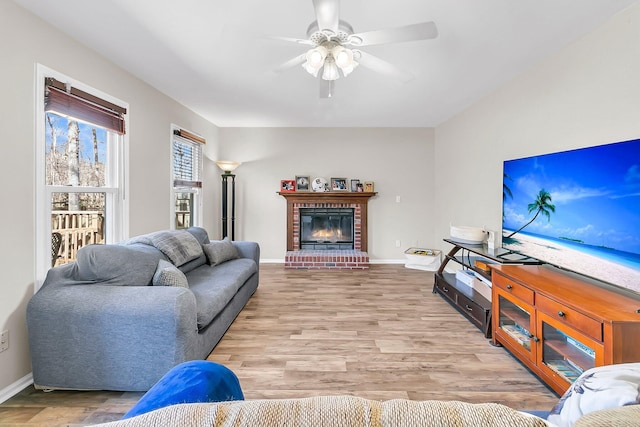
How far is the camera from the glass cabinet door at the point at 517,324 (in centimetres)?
198

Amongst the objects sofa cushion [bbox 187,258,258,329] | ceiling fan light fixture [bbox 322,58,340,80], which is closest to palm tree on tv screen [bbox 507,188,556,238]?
ceiling fan light fixture [bbox 322,58,340,80]

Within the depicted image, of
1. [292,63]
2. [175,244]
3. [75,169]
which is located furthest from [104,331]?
[292,63]

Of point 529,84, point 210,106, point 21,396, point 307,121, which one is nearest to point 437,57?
point 529,84

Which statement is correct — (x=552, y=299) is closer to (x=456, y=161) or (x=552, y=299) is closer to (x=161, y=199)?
(x=456, y=161)

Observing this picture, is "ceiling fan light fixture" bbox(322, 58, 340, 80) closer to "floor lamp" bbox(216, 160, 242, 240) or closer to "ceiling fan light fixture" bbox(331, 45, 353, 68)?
"ceiling fan light fixture" bbox(331, 45, 353, 68)

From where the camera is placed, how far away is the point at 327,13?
61.7 inches

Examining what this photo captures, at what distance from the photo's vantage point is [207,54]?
2.51 m

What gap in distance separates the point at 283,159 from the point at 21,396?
4.26 metres

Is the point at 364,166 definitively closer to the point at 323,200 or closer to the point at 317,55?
the point at 323,200

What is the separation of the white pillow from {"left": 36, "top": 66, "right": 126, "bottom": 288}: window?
2866mm

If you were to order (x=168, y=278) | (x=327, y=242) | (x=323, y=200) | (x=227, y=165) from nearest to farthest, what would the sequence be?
(x=168, y=278) < (x=227, y=165) < (x=323, y=200) < (x=327, y=242)

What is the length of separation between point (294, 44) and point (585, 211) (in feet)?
8.04

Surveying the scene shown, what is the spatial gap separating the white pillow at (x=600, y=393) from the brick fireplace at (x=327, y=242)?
416 cm

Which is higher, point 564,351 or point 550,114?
point 550,114
